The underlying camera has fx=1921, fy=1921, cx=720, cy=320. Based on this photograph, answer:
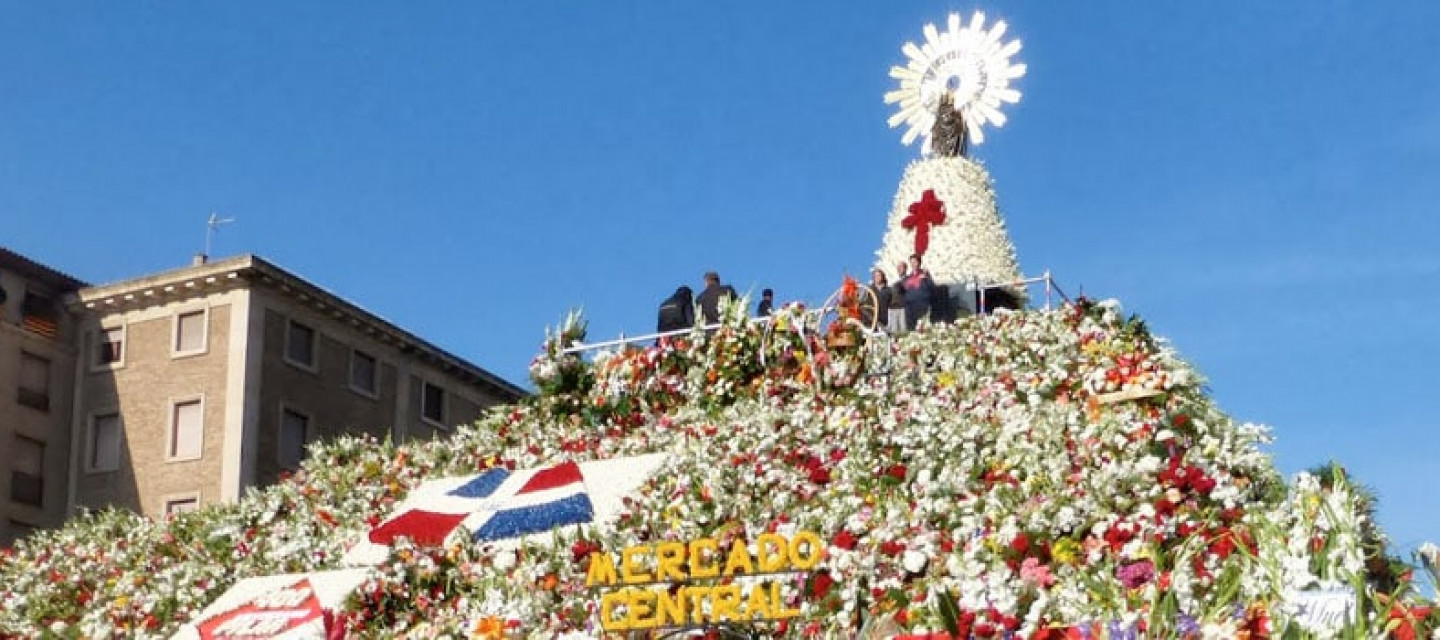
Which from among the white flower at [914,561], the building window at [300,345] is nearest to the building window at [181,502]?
the building window at [300,345]

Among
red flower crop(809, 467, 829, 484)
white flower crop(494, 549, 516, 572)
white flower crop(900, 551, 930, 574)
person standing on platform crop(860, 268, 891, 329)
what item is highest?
person standing on platform crop(860, 268, 891, 329)

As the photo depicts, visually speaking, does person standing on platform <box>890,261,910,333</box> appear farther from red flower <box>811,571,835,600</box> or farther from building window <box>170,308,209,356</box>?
building window <box>170,308,209,356</box>

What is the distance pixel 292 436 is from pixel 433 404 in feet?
22.8

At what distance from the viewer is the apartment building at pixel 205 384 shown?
51.3 meters

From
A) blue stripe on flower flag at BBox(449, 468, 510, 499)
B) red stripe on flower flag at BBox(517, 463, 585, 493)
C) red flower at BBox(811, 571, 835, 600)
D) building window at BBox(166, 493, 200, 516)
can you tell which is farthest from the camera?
building window at BBox(166, 493, 200, 516)

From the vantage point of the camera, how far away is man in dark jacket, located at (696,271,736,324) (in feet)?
88.8

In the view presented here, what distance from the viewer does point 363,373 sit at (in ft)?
183

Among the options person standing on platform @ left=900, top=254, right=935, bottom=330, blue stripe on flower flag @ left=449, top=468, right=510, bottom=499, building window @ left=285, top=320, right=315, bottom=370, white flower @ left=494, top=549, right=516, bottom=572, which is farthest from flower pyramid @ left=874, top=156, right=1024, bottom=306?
building window @ left=285, top=320, right=315, bottom=370

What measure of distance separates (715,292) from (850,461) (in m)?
8.63

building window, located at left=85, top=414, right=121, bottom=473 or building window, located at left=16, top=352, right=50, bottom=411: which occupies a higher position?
building window, located at left=16, top=352, right=50, bottom=411

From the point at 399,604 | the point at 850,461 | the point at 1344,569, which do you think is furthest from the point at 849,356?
the point at 1344,569

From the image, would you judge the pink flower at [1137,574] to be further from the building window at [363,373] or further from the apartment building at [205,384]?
the building window at [363,373]

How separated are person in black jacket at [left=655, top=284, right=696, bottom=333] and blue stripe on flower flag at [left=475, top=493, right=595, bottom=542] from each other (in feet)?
25.4

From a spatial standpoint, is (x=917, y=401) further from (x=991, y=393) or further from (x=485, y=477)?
(x=485, y=477)
